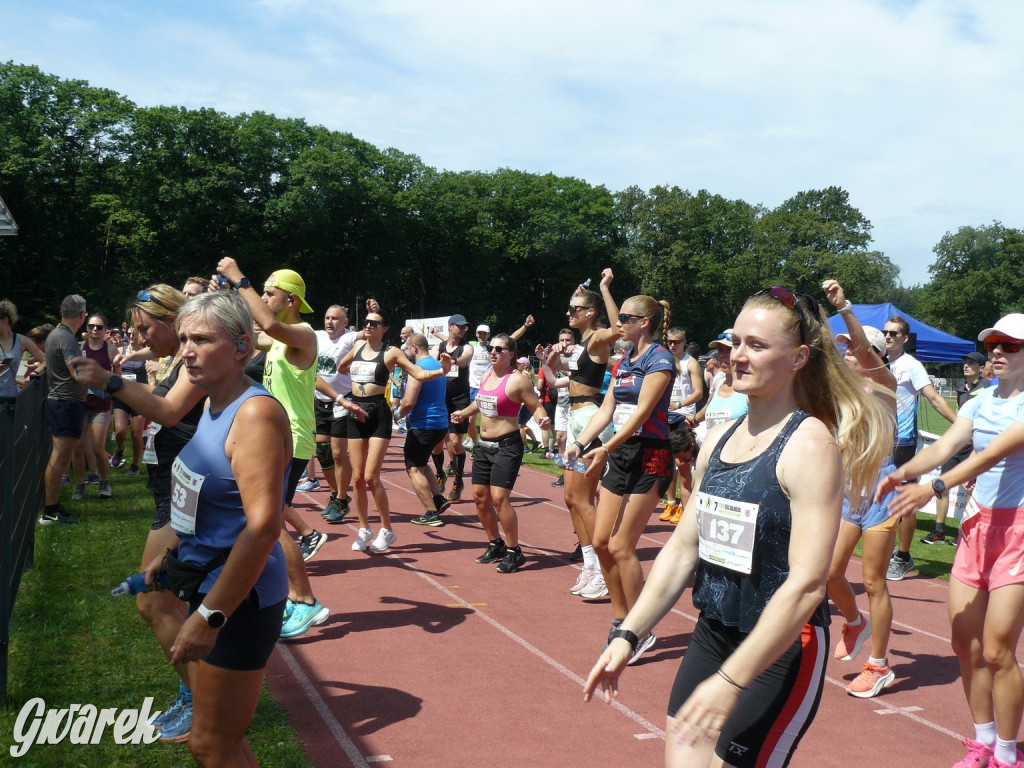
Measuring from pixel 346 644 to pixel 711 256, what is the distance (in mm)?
73191

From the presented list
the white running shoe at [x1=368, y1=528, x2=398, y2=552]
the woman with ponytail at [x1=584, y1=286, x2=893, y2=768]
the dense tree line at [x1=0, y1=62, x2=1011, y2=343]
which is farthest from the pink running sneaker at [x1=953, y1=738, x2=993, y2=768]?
the dense tree line at [x1=0, y1=62, x2=1011, y2=343]

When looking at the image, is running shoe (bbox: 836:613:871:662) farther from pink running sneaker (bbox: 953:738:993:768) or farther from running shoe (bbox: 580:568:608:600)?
running shoe (bbox: 580:568:608:600)

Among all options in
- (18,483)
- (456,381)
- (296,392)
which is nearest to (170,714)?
(296,392)

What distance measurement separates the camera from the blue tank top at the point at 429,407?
9.57 meters

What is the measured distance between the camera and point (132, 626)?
19.8ft

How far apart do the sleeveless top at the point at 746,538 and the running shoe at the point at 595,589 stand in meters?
4.80

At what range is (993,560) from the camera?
4.17 m

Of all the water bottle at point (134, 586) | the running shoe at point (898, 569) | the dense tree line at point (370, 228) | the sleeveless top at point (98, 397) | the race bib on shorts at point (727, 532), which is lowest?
the running shoe at point (898, 569)

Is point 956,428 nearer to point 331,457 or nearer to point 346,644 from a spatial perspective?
point 346,644

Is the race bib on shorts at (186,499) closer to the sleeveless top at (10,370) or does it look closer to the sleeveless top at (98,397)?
the sleeveless top at (10,370)

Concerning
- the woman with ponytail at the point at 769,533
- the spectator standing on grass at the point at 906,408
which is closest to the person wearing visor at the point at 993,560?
the woman with ponytail at the point at 769,533

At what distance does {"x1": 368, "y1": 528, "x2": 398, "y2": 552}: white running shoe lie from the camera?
340 inches

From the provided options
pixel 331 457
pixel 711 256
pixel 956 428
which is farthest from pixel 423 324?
pixel 711 256

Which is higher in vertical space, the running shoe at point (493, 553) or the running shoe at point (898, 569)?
the running shoe at point (898, 569)
